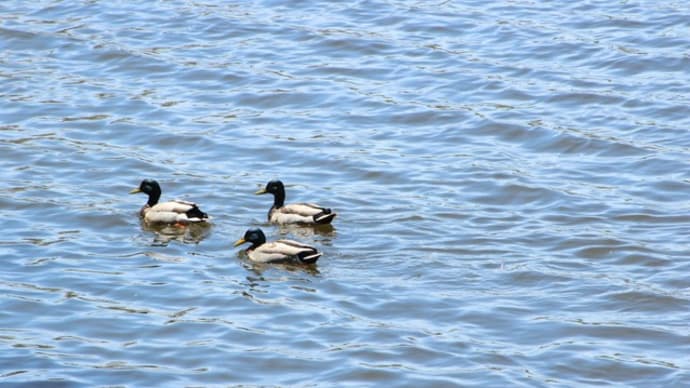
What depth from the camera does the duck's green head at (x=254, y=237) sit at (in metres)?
18.4

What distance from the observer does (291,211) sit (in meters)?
19.6

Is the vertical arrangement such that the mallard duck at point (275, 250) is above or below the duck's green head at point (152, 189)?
below

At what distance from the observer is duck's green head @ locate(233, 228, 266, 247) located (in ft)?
60.3

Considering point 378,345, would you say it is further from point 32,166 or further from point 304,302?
point 32,166

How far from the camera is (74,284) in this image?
17094 millimetres

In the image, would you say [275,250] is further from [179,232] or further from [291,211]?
[179,232]

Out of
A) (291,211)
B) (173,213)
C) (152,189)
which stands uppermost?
(152,189)

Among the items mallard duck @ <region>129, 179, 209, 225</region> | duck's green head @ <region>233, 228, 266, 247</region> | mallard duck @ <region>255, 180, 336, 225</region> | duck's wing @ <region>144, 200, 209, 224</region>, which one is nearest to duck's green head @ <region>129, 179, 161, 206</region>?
mallard duck @ <region>129, 179, 209, 225</region>

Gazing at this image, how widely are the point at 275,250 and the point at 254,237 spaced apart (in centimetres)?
31

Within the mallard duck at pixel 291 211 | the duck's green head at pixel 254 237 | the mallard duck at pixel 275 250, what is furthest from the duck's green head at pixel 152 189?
the duck's green head at pixel 254 237

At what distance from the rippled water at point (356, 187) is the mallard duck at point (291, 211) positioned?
0.57ft

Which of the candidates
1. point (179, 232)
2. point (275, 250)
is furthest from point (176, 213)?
point (275, 250)

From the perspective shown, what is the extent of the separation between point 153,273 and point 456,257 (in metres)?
3.53

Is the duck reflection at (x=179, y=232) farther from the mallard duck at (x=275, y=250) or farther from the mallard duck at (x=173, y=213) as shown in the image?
the mallard duck at (x=275, y=250)
